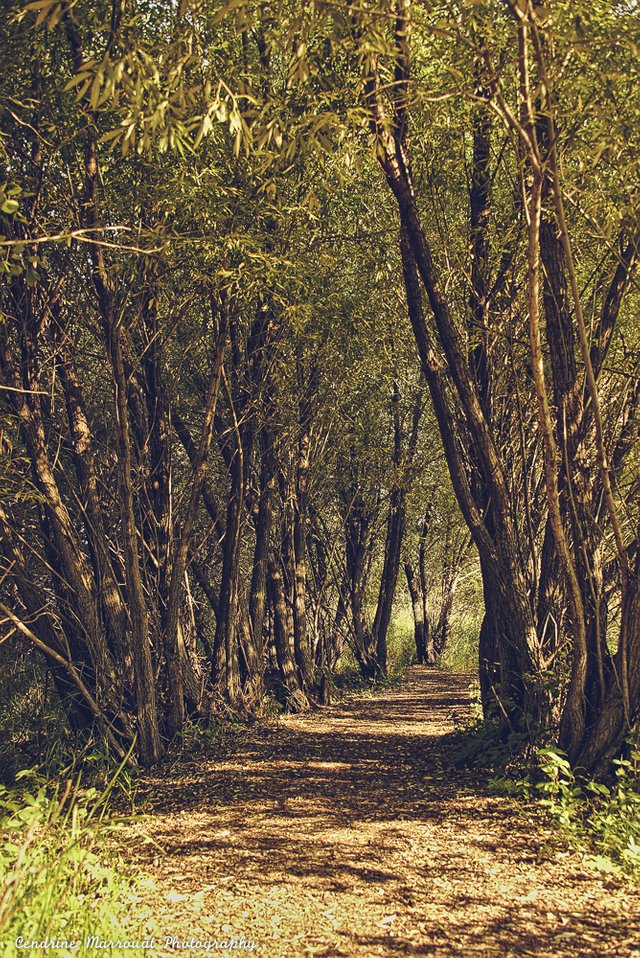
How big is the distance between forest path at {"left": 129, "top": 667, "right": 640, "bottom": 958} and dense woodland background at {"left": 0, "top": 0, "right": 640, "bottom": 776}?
3.11ft

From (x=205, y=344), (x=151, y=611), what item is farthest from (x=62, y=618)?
(x=205, y=344)

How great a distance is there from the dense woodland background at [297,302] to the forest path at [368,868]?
95cm

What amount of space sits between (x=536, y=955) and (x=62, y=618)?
4597mm

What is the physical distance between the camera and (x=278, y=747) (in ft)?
26.9

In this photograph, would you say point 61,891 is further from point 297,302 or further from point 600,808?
point 297,302

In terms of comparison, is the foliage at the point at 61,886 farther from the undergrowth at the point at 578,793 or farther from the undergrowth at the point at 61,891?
the undergrowth at the point at 578,793

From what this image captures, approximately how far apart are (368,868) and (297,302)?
18.5 ft

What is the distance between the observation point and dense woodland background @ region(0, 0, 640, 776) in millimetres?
5090

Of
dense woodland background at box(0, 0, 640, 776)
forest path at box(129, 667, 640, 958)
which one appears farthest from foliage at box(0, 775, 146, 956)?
dense woodland background at box(0, 0, 640, 776)

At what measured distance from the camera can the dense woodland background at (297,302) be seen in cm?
509

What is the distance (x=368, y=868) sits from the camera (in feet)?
14.7

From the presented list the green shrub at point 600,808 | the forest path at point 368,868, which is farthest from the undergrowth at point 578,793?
the forest path at point 368,868

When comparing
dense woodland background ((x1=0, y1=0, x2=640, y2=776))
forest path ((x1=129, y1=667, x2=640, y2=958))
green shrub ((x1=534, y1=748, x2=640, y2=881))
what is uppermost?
dense woodland background ((x1=0, y1=0, x2=640, y2=776))

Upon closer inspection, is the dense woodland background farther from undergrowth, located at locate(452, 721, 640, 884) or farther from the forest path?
the forest path
